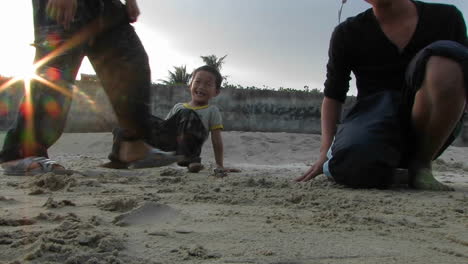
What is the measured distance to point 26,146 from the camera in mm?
2500

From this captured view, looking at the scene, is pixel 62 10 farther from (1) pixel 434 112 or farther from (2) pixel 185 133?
(1) pixel 434 112

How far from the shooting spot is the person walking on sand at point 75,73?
2.46 metres

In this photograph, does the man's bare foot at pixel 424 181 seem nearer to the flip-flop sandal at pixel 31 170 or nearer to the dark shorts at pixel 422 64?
the dark shorts at pixel 422 64

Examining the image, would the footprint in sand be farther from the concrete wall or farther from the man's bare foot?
the concrete wall

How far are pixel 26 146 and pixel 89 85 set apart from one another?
8031 mm

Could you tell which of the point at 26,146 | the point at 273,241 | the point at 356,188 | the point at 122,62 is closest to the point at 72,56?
the point at 122,62

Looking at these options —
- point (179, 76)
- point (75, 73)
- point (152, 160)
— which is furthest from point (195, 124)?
point (179, 76)

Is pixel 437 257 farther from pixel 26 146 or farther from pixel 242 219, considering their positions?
pixel 26 146

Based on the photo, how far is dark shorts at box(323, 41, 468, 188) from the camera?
6.93 feet

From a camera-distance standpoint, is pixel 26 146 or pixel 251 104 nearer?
pixel 26 146

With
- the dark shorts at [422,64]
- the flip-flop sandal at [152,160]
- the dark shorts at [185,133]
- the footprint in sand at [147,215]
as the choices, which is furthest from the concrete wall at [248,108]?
the footprint in sand at [147,215]

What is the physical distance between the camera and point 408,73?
2.24 meters

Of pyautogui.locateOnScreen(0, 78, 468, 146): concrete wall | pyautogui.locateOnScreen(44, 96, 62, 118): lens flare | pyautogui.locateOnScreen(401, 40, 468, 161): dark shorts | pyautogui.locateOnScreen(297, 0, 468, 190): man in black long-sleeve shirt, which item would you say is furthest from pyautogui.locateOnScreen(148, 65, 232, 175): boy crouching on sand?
pyautogui.locateOnScreen(0, 78, 468, 146): concrete wall

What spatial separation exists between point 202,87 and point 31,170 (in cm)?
184
